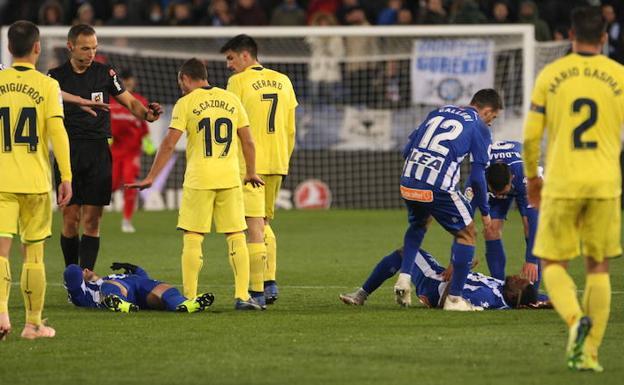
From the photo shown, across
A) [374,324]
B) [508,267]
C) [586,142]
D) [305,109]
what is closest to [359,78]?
[305,109]

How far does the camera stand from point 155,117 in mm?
11117

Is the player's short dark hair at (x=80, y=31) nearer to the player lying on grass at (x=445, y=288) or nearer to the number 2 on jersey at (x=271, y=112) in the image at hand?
the number 2 on jersey at (x=271, y=112)

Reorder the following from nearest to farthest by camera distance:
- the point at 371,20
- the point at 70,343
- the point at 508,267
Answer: the point at 70,343
the point at 508,267
the point at 371,20

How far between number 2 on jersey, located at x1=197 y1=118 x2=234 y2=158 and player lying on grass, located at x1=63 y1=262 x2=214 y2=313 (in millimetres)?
1099

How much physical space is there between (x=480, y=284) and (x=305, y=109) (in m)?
11.7

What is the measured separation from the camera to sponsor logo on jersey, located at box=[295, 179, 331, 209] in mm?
22344

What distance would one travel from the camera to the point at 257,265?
1091 centimetres

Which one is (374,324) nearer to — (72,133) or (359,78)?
(72,133)

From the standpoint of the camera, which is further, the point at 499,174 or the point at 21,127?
the point at 499,174

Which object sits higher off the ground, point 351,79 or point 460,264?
point 351,79

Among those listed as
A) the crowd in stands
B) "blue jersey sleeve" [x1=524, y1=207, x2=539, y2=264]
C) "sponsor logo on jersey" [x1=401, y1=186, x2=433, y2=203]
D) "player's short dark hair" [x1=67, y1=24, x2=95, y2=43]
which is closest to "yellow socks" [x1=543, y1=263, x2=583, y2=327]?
"sponsor logo on jersey" [x1=401, y1=186, x2=433, y2=203]

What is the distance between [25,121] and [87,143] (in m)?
3.11

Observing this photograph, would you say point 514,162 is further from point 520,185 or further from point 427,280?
point 427,280

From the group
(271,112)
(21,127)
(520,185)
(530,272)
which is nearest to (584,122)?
(21,127)
